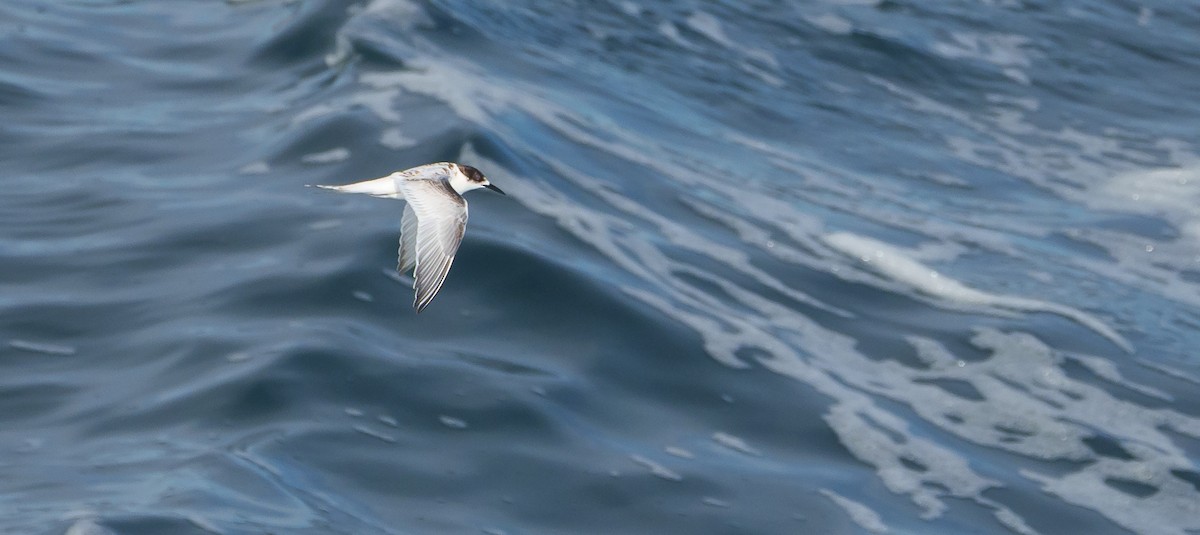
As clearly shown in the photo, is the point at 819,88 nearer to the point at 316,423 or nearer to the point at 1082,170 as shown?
the point at 1082,170

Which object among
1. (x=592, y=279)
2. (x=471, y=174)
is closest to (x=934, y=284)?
(x=592, y=279)

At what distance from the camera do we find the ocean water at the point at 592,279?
7.93 m

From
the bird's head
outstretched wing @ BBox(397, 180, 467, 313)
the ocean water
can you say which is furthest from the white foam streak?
outstretched wing @ BBox(397, 180, 467, 313)

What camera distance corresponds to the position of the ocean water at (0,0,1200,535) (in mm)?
7926

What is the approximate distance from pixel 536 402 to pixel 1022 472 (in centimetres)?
280

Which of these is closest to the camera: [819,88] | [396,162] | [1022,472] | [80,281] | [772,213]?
[1022,472]

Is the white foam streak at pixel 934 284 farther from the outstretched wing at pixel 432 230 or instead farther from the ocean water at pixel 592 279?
the outstretched wing at pixel 432 230

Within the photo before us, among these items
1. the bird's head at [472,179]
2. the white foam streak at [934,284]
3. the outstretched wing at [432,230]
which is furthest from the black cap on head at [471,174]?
the white foam streak at [934,284]

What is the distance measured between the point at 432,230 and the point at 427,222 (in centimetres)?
8

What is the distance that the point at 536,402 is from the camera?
27.9ft

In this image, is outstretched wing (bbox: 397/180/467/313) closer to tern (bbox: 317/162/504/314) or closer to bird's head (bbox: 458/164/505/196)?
→ tern (bbox: 317/162/504/314)

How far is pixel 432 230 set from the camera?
259 inches

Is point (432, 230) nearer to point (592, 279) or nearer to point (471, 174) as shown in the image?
point (471, 174)

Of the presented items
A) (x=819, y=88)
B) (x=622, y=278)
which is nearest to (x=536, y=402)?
(x=622, y=278)
